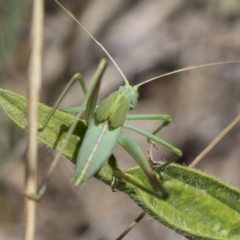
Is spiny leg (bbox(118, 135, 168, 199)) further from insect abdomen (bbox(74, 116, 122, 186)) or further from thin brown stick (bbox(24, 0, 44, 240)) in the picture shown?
thin brown stick (bbox(24, 0, 44, 240))

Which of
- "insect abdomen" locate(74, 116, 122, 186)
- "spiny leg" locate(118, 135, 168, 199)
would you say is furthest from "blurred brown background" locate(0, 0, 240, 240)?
"insect abdomen" locate(74, 116, 122, 186)

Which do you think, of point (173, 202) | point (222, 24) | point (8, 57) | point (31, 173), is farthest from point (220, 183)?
point (222, 24)

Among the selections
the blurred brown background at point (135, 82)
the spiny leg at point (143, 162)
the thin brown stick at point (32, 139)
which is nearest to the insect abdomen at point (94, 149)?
the spiny leg at point (143, 162)

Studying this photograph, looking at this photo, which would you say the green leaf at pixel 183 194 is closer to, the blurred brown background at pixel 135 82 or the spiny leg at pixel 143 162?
the spiny leg at pixel 143 162

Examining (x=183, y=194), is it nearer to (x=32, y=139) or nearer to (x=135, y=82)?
(x=32, y=139)

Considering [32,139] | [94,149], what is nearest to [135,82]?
[94,149]

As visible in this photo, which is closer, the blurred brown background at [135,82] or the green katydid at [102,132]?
the green katydid at [102,132]

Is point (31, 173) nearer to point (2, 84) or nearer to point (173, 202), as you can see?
point (173, 202)
